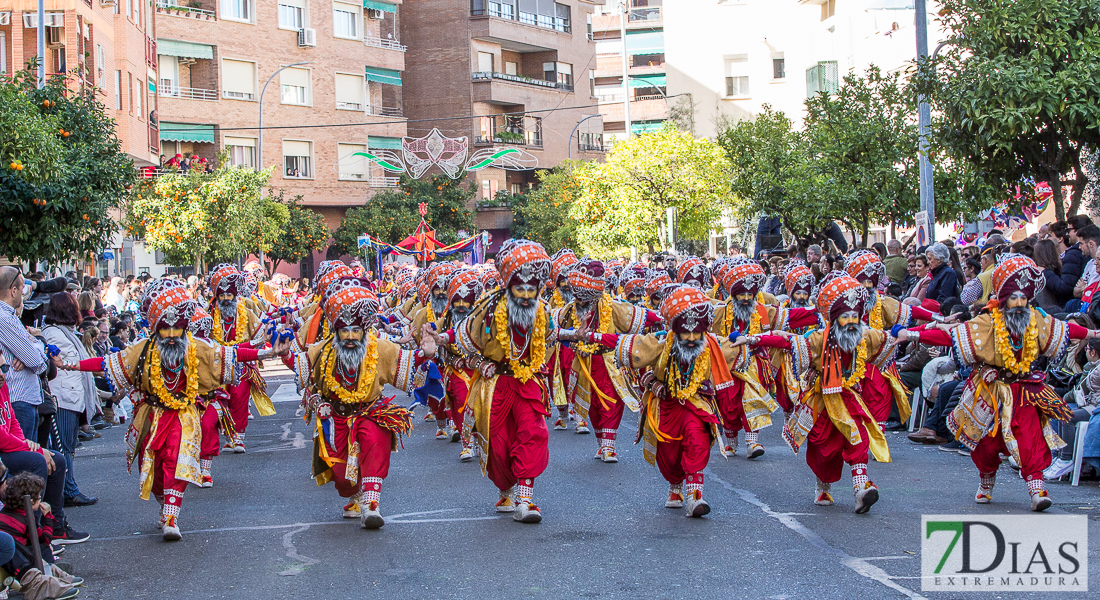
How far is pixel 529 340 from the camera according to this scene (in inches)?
345

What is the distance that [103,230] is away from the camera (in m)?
18.8

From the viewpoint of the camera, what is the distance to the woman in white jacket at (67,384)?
9.79m

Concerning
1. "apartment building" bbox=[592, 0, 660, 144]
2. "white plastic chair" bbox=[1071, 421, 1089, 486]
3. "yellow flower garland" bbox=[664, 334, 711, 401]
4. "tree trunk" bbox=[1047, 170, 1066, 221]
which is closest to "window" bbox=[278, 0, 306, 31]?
"apartment building" bbox=[592, 0, 660, 144]

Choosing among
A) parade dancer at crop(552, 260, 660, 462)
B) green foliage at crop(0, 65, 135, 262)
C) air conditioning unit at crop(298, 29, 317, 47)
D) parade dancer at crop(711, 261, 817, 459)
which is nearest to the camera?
parade dancer at crop(711, 261, 817, 459)

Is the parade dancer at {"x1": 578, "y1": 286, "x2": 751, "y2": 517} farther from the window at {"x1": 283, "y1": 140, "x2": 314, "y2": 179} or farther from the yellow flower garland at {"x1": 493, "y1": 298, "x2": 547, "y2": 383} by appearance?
the window at {"x1": 283, "y1": 140, "x2": 314, "y2": 179}

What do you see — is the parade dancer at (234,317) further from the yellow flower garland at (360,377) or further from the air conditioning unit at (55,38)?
the air conditioning unit at (55,38)

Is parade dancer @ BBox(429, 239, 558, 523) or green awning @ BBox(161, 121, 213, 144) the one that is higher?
green awning @ BBox(161, 121, 213, 144)

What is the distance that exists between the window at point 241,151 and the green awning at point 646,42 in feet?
110

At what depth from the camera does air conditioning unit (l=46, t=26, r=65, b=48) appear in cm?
2809

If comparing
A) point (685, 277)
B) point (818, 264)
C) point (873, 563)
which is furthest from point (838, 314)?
point (818, 264)

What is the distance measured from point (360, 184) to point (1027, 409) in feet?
150

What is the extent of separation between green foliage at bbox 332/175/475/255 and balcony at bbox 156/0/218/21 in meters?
9.42

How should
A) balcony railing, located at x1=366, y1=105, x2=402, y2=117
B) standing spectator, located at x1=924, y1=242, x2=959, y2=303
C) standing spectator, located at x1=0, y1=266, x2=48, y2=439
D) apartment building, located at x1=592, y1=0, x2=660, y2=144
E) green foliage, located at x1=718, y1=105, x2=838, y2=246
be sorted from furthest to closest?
apartment building, located at x1=592, y1=0, x2=660, y2=144, balcony railing, located at x1=366, y1=105, x2=402, y2=117, green foliage, located at x1=718, y1=105, x2=838, y2=246, standing spectator, located at x1=924, y1=242, x2=959, y2=303, standing spectator, located at x1=0, y1=266, x2=48, y2=439

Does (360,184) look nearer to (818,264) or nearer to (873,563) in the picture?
(818,264)
